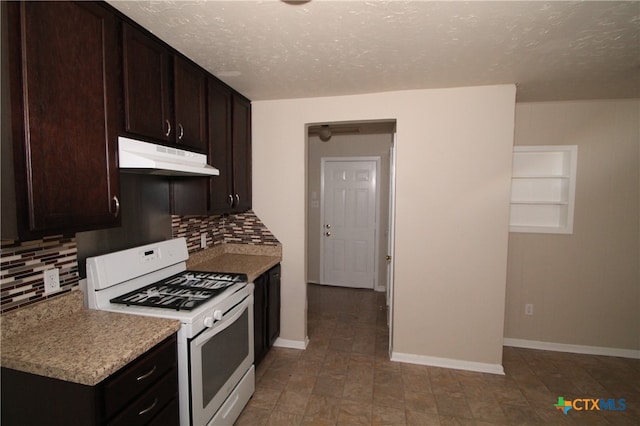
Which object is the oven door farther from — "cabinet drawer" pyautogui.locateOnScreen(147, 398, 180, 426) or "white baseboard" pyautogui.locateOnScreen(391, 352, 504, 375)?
"white baseboard" pyautogui.locateOnScreen(391, 352, 504, 375)

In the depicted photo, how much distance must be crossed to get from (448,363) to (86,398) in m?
2.58

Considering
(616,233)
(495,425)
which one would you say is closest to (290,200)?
(495,425)

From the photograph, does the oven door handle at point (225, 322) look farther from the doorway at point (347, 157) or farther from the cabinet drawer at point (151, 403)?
the doorway at point (347, 157)

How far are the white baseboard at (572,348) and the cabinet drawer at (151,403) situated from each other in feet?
10.1

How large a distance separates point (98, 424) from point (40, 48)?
4.60 ft

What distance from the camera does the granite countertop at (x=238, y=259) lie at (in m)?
2.36

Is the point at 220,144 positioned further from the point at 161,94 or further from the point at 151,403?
the point at 151,403

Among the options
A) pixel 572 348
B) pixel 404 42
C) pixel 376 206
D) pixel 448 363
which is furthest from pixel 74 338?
pixel 572 348

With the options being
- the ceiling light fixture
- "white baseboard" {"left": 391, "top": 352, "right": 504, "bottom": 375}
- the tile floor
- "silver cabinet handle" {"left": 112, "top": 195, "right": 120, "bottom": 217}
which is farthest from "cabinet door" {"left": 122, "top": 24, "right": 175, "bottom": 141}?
"white baseboard" {"left": 391, "top": 352, "right": 504, "bottom": 375}

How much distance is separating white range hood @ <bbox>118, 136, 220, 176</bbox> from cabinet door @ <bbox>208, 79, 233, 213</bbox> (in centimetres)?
44

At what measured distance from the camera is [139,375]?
3.87ft

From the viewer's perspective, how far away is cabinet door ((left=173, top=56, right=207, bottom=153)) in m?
1.80

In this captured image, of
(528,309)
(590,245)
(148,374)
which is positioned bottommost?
(528,309)

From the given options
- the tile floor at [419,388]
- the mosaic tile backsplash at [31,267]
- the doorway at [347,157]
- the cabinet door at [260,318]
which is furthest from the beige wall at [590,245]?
the mosaic tile backsplash at [31,267]
